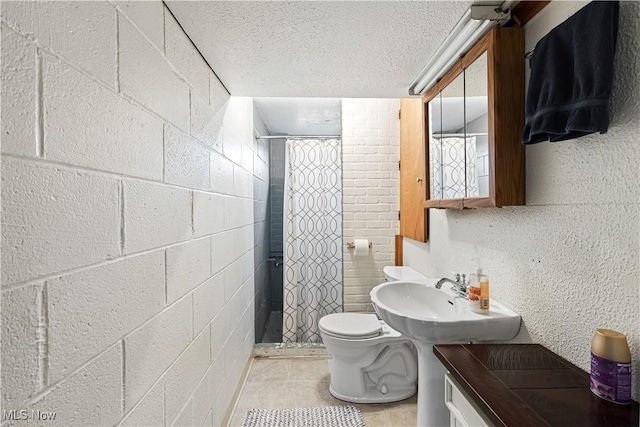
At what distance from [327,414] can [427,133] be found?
1924mm

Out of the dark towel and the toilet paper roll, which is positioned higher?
the dark towel

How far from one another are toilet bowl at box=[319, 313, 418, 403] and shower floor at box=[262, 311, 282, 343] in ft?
4.26

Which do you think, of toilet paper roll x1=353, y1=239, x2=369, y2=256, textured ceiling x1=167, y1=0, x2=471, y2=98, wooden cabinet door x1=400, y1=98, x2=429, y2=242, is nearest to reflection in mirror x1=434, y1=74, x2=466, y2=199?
textured ceiling x1=167, y1=0, x2=471, y2=98

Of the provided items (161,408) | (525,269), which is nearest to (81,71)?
(161,408)

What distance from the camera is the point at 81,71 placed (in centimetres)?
68

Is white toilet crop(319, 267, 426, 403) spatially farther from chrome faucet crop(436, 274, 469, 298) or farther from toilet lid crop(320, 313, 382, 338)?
chrome faucet crop(436, 274, 469, 298)

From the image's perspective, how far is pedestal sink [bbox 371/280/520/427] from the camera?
4.24 feet

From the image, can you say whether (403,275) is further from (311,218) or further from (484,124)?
(484,124)

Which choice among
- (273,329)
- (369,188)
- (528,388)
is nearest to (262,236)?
(273,329)

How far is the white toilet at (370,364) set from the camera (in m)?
2.08

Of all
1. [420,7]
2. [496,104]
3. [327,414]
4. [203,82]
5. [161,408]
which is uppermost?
[420,7]

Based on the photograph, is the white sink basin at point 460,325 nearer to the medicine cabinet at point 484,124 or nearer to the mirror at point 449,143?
the medicine cabinet at point 484,124

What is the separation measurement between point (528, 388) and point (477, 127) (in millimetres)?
1062

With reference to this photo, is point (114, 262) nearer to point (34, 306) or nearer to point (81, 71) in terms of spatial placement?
point (34, 306)
